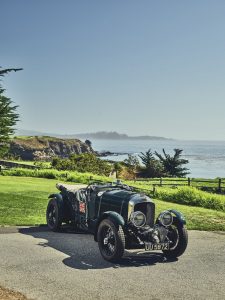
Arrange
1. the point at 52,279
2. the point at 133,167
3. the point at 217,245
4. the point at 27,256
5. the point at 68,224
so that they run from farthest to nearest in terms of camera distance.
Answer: the point at 133,167 → the point at 68,224 → the point at 217,245 → the point at 27,256 → the point at 52,279

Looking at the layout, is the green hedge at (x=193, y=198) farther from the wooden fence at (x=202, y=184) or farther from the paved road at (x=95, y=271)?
the paved road at (x=95, y=271)

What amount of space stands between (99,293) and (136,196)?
3.21 metres

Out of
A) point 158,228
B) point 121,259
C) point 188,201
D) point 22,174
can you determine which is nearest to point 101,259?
point 121,259

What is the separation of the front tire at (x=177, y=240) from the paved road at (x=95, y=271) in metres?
0.21

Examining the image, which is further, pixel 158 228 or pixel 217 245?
pixel 217 245

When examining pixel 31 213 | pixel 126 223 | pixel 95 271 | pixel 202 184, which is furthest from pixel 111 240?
pixel 202 184

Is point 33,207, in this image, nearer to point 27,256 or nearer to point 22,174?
point 27,256

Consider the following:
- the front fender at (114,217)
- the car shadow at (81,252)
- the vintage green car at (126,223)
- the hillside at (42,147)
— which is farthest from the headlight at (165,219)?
the hillside at (42,147)

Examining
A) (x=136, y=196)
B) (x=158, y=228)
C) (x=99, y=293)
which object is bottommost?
(x=99, y=293)

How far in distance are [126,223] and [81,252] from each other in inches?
55.6

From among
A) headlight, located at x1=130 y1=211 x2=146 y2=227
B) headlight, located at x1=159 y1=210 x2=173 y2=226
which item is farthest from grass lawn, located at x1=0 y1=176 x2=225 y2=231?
headlight, located at x1=130 y1=211 x2=146 y2=227

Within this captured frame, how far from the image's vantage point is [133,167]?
191ft

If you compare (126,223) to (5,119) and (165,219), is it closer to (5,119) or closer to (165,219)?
(165,219)

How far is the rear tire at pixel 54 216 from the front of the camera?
1224cm
